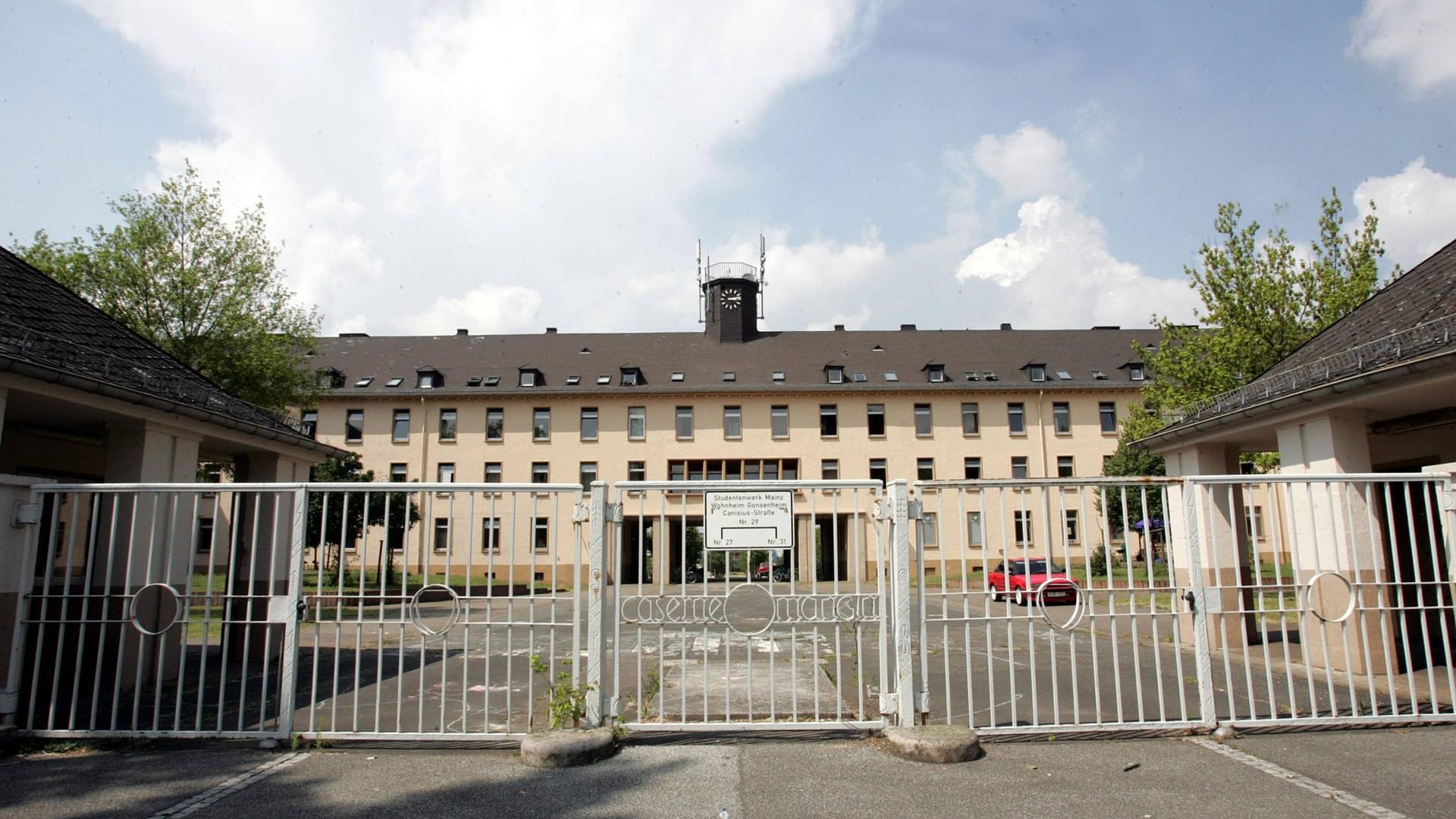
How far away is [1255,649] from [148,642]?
14227 millimetres

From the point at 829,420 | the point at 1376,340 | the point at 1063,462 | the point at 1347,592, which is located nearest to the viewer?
the point at 1347,592

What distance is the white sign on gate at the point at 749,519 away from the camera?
627cm

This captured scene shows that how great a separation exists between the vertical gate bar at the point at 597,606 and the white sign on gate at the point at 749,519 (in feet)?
2.48

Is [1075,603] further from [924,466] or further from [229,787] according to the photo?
[924,466]

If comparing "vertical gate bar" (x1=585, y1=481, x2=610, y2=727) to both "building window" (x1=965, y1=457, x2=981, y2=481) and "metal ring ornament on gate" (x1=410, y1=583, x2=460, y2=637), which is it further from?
"building window" (x1=965, y1=457, x2=981, y2=481)

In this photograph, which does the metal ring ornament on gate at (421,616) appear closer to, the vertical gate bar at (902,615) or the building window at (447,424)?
the vertical gate bar at (902,615)

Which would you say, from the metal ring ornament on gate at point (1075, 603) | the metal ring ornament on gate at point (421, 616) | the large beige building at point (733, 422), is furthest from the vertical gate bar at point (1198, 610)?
the large beige building at point (733, 422)

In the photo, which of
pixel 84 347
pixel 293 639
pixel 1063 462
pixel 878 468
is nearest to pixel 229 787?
pixel 293 639

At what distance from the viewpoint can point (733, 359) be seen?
44.1m

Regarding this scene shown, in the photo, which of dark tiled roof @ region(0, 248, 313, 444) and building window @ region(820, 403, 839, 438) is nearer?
dark tiled roof @ region(0, 248, 313, 444)

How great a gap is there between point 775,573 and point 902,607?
968mm

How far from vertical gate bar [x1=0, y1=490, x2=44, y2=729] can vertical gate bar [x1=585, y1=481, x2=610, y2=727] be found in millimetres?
4010

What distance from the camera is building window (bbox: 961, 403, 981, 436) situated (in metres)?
40.8

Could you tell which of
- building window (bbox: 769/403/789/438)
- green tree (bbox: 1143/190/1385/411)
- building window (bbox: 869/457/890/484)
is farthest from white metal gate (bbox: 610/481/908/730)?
building window (bbox: 769/403/789/438)
